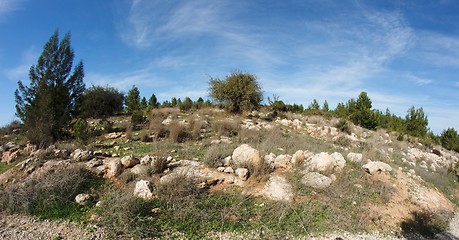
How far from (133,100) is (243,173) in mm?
19271

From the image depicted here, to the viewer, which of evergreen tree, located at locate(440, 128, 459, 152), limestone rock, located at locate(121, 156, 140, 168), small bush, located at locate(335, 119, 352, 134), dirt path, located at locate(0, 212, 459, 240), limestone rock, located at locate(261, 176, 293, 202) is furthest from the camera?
evergreen tree, located at locate(440, 128, 459, 152)

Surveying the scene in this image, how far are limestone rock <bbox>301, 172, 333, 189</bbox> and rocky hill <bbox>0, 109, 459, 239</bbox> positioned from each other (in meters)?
0.03

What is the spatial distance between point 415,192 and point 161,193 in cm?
753

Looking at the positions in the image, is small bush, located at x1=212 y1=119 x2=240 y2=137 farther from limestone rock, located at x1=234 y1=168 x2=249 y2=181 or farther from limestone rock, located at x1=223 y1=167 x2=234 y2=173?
limestone rock, located at x1=234 y1=168 x2=249 y2=181

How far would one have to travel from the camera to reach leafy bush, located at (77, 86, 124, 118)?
1944cm

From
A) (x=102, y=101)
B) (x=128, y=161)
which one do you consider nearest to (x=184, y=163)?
(x=128, y=161)

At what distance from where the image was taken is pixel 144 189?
6180 mm

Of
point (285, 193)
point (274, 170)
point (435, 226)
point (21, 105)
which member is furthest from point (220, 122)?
point (21, 105)

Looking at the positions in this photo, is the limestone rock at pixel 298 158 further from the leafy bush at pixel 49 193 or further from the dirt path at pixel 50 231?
the leafy bush at pixel 49 193

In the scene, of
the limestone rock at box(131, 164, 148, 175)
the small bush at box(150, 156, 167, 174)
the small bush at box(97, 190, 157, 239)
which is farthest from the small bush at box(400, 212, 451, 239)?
the limestone rock at box(131, 164, 148, 175)

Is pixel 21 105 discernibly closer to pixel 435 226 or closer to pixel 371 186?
pixel 371 186

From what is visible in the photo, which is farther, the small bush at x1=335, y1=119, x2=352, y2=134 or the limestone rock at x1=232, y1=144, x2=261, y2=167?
the small bush at x1=335, y1=119, x2=352, y2=134

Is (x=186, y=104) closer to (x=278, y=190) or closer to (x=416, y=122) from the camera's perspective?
(x=278, y=190)

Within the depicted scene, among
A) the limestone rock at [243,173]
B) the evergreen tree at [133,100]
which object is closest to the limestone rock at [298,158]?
the limestone rock at [243,173]
